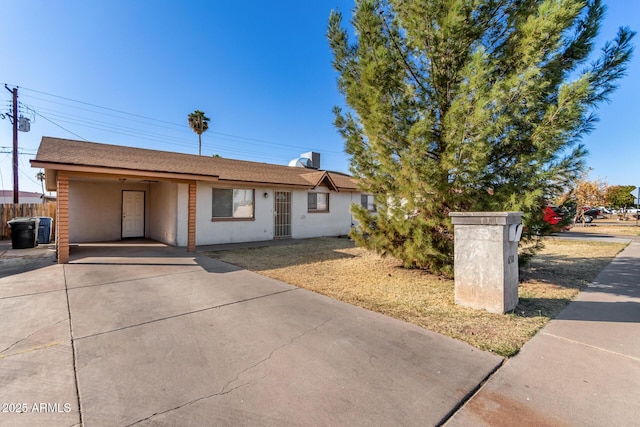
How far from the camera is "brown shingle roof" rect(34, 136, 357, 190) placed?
316 inches

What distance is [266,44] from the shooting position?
1367 cm

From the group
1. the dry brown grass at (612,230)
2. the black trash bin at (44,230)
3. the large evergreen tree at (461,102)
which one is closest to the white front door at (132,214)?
the black trash bin at (44,230)

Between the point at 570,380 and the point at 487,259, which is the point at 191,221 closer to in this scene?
the point at 487,259

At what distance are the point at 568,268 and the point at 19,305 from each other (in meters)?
12.0

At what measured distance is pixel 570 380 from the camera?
8.51ft

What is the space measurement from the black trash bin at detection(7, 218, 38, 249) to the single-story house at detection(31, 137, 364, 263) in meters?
1.15

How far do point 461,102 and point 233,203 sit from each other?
9420 mm

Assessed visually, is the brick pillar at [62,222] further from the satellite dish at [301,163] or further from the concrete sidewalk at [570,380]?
the satellite dish at [301,163]

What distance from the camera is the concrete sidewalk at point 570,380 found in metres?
2.13

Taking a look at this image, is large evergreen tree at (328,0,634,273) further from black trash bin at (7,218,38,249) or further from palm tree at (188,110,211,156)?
palm tree at (188,110,211,156)

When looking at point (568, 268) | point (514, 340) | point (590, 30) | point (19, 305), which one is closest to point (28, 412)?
point (19, 305)

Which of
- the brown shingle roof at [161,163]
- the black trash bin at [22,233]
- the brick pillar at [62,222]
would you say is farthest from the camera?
the black trash bin at [22,233]

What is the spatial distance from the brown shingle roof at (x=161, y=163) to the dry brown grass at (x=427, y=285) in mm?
3187

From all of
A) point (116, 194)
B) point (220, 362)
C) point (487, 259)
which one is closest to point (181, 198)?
point (116, 194)
